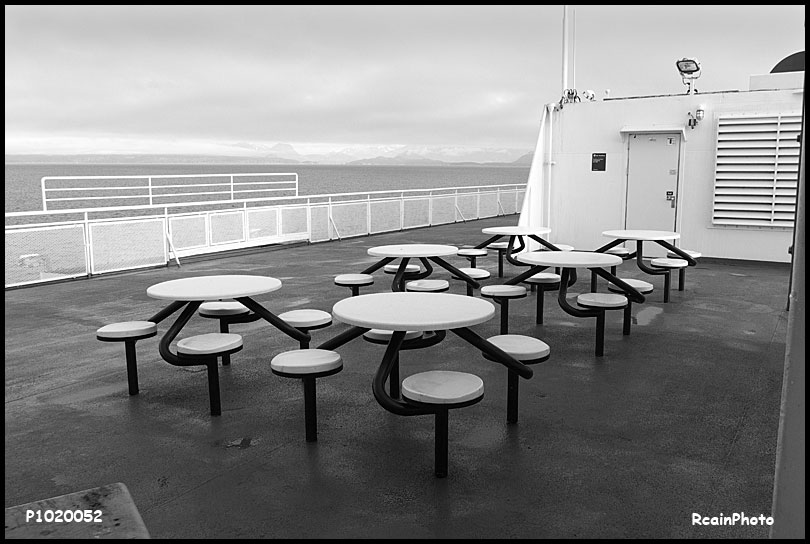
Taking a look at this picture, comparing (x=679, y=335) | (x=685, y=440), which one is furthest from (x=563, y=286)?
(x=685, y=440)

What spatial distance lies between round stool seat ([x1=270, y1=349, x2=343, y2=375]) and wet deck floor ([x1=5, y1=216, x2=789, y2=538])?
408 mm

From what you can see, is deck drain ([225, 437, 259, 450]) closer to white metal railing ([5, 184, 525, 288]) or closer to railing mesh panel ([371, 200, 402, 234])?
white metal railing ([5, 184, 525, 288])

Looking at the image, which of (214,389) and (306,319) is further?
(306,319)

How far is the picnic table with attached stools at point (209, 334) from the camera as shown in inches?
165

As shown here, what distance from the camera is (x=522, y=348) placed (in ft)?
13.4

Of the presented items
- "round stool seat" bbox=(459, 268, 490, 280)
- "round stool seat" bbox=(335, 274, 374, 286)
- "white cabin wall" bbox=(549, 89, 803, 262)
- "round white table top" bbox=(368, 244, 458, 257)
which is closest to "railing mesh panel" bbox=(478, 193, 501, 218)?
"white cabin wall" bbox=(549, 89, 803, 262)

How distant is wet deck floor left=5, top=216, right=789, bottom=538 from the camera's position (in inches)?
116

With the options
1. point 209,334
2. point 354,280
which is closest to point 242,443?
point 209,334

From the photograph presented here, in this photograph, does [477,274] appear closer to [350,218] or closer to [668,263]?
[668,263]

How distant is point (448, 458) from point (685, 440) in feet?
4.44

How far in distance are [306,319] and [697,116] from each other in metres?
8.09

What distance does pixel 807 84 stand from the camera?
5.62ft

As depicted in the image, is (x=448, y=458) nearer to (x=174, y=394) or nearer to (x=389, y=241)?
(x=174, y=394)

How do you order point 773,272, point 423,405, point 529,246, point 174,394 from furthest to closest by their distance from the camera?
point 529,246
point 773,272
point 174,394
point 423,405
